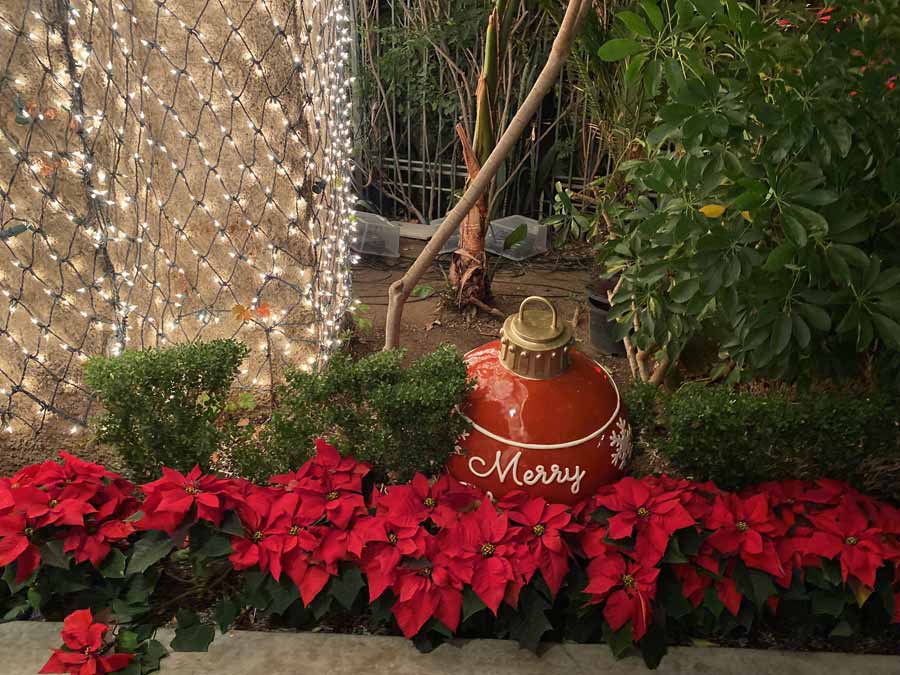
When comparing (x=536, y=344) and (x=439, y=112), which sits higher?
(x=536, y=344)

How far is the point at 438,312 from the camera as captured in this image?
3928 mm

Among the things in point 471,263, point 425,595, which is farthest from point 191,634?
point 471,263

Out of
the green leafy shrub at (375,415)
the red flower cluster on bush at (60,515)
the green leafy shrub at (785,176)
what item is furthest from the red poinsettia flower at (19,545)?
the green leafy shrub at (785,176)

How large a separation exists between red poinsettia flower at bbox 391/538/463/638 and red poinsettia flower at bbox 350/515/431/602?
0.02 m

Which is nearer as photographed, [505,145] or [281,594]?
[281,594]

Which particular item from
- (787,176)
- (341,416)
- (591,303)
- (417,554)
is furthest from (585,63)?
(417,554)

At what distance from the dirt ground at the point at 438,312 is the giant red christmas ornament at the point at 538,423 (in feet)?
3.95

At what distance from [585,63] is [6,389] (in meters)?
2.34

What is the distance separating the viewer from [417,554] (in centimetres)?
173

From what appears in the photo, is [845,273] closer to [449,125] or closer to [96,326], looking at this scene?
[96,326]

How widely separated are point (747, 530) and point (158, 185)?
2000 millimetres

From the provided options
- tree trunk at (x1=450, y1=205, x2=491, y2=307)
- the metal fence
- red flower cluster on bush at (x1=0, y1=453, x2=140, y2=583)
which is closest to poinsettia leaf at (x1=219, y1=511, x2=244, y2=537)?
red flower cluster on bush at (x1=0, y1=453, x2=140, y2=583)

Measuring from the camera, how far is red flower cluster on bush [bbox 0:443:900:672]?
171cm

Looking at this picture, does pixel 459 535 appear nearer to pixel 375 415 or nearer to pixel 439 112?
pixel 375 415
